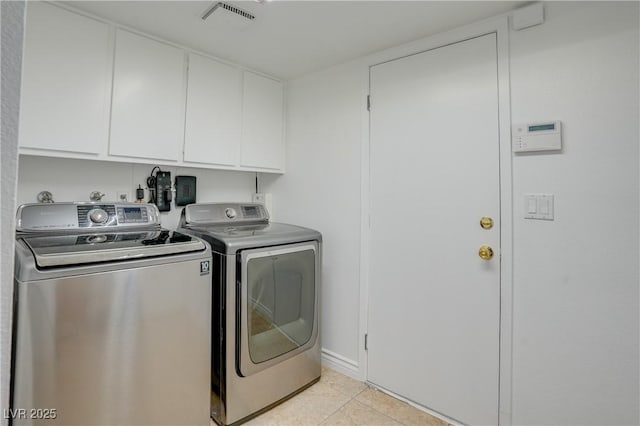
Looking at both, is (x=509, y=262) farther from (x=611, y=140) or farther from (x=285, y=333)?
(x=285, y=333)

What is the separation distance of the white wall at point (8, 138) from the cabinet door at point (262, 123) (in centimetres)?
208

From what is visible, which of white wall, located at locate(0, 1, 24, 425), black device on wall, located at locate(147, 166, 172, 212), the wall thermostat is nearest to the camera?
white wall, located at locate(0, 1, 24, 425)

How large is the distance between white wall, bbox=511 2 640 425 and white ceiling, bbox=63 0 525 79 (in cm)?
37

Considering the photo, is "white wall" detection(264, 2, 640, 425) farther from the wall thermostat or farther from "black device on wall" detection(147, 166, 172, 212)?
"black device on wall" detection(147, 166, 172, 212)

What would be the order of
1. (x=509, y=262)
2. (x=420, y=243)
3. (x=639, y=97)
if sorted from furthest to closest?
(x=420, y=243) → (x=509, y=262) → (x=639, y=97)

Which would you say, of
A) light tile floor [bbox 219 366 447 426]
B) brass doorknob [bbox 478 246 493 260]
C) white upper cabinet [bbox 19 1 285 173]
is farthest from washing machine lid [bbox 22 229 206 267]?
brass doorknob [bbox 478 246 493 260]

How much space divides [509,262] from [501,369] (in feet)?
1.80

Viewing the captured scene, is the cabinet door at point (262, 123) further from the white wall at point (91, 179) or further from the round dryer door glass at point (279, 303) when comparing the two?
the round dryer door glass at point (279, 303)

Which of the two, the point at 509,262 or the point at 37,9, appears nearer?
the point at 37,9

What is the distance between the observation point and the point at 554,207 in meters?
1.49

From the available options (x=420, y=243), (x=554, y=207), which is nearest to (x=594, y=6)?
(x=554, y=207)

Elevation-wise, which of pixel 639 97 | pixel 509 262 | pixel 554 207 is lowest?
pixel 509 262

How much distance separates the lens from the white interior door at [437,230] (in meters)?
1.67

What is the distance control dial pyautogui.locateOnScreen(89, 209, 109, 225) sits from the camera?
1695mm
